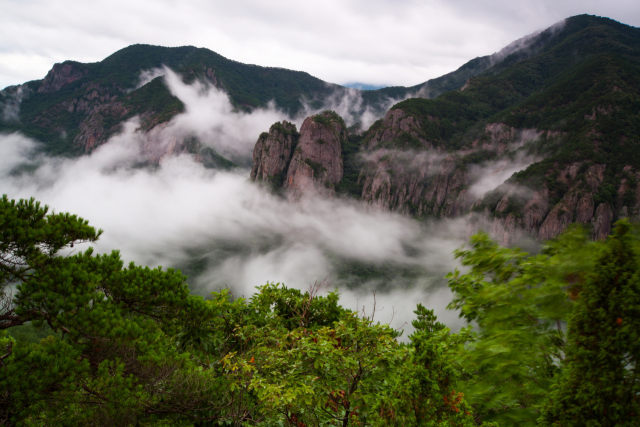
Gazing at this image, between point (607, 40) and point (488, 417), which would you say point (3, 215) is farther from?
point (607, 40)

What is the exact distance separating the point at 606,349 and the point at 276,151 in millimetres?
157980

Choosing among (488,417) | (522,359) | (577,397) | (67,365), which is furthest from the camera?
(67,365)

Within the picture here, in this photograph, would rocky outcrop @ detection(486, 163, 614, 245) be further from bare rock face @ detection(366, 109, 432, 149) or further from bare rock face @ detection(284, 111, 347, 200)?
bare rock face @ detection(284, 111, 347, 200)

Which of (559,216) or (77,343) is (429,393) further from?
(559,216)

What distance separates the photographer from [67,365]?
6.19 m

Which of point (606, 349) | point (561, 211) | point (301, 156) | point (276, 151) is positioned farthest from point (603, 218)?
point (276, 151)

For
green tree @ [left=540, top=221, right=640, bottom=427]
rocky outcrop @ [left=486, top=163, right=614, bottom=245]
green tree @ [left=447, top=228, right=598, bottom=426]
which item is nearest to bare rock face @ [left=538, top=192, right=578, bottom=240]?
rocky outcrop @ [left=486, top=163, right=614, bottom=245]

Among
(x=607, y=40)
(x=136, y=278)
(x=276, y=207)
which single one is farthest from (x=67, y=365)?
(x=607, y=40)

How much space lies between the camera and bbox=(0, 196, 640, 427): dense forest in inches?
147

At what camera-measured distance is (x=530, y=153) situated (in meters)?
145

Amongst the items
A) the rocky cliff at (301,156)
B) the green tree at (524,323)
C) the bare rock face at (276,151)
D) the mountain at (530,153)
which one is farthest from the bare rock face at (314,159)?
the green tree at (524,323)

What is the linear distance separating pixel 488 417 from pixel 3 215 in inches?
367

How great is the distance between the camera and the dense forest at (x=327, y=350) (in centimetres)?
372

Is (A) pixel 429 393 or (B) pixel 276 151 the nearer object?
(A) pixel 429 393
